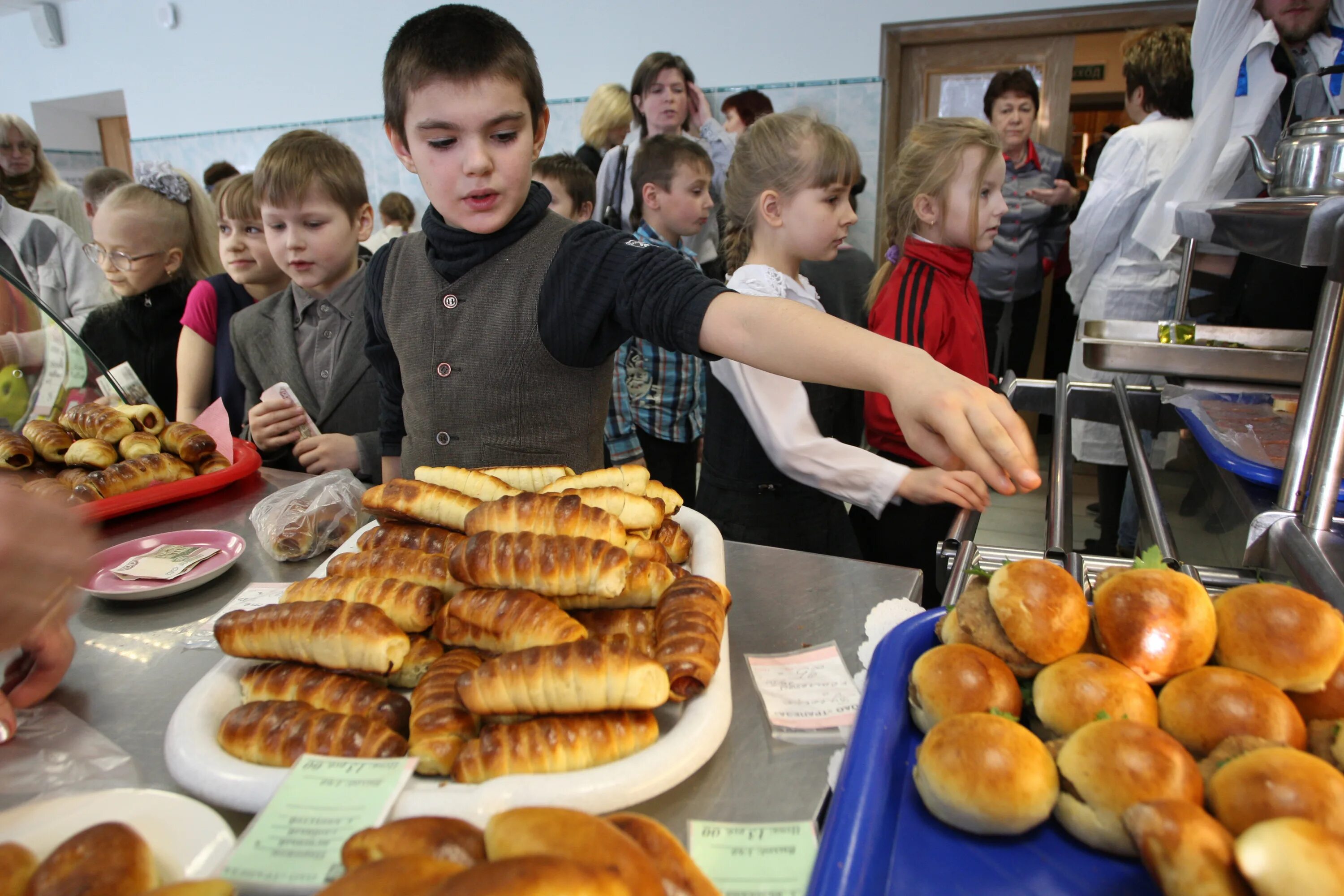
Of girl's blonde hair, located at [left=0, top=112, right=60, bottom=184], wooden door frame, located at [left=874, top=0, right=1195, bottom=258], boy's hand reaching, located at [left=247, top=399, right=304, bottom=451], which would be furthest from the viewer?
wooden door frame, located at [left=874, top=0, right=1195, bottom=258]

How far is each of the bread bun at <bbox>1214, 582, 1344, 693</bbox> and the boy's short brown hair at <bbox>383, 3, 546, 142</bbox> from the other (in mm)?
1456

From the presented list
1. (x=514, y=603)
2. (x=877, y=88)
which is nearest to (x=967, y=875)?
(x=514, y=603)

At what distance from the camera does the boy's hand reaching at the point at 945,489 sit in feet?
4.76

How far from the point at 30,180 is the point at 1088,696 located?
5.67m

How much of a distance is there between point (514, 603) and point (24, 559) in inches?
17.3

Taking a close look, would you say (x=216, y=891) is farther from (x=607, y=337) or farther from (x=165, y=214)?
(x=165, y=214)

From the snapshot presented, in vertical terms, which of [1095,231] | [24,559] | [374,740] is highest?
[1095,231]

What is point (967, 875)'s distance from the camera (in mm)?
643

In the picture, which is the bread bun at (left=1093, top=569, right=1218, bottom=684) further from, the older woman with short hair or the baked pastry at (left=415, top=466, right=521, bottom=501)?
the older woman with short hair

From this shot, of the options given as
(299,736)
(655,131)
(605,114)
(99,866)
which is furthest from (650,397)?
(605,114)

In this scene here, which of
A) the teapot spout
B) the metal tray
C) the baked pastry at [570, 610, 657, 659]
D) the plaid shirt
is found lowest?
the plaid shirt

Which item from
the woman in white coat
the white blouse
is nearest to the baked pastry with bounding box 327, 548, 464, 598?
the white blouse

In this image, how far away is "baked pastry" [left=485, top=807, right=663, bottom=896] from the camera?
487 mm

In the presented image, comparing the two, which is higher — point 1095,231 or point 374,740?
point 1095,231
